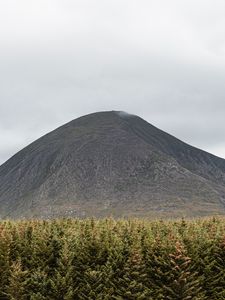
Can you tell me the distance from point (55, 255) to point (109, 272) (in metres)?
5.53

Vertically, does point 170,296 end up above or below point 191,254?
below

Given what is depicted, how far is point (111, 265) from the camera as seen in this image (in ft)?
158

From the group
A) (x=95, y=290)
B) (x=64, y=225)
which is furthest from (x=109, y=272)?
(x=64, y=225)

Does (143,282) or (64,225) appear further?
(64,225)

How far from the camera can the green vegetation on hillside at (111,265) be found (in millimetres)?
47156

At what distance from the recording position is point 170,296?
155 feet

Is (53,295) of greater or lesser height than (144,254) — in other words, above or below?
below

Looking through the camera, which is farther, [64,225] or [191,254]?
[64,225]

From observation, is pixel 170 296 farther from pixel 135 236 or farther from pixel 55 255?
pixel 55 255

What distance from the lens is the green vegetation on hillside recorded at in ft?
155

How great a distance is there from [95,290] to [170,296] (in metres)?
6.36

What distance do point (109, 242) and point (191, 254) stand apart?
7322 millimetres

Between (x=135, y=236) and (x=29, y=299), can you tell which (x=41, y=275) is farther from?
(x=135, y=236)

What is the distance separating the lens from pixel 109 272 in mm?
47781
